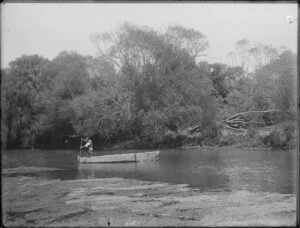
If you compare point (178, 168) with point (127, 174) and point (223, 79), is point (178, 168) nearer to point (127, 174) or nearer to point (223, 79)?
point (127, 174)

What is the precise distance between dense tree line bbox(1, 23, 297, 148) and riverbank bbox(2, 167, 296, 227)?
21398 mm

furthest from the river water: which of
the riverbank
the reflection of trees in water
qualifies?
the riverbank

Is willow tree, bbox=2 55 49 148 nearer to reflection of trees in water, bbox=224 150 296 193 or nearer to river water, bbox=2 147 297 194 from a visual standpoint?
river water, bbox=2 147 297 194

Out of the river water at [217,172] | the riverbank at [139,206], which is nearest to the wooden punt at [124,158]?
the river water at [217,172]

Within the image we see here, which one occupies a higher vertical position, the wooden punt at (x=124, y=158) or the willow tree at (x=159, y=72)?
the willow tree at (x=159, y=72)

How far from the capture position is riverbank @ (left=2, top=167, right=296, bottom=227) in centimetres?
1009

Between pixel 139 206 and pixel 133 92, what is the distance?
1088 inches

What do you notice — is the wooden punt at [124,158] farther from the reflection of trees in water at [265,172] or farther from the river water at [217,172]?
the reflection of trees in water at [265,172]

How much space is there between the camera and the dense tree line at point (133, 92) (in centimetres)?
3788

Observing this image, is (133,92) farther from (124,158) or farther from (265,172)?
(265,172)

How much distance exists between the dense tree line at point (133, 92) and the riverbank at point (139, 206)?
21398 mm

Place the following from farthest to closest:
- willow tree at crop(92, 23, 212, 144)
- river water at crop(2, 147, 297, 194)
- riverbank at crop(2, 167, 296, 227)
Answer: willow tree at crop(92, 23, 212, 144), river water at crop(2, 147, 297, 194), riverbank at crop(2, 167, 296, 227)

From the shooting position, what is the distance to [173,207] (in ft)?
39.3

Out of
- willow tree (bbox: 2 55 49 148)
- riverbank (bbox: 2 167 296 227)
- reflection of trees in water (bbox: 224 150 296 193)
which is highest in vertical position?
willow tree (bbox: 2 55 49 148)
